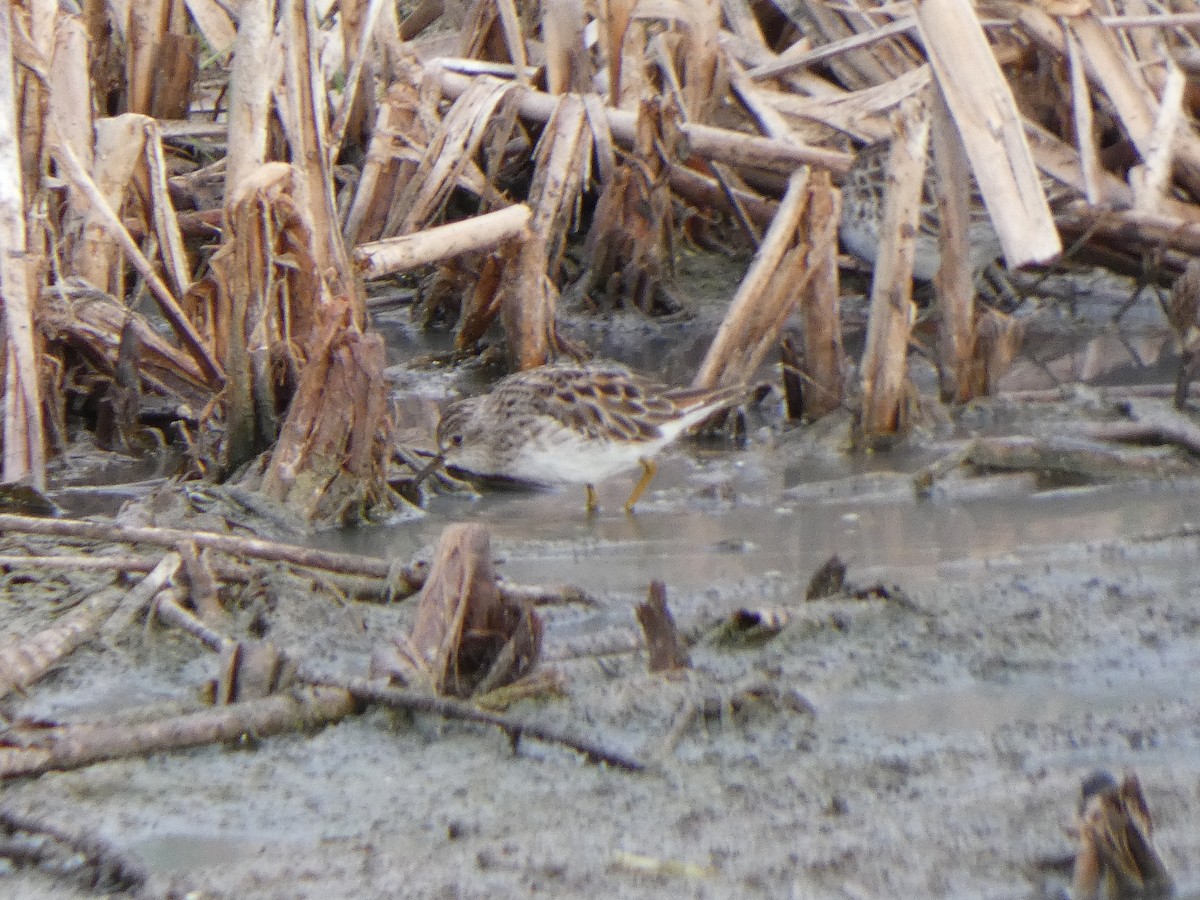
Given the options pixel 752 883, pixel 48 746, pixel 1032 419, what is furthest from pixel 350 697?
pixel 1032 419

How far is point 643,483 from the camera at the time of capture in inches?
235

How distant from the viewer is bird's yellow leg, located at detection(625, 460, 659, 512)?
582 cm

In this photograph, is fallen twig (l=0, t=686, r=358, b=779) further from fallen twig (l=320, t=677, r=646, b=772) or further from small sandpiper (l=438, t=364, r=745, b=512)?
small sandpiper (l=438, t=364, r=745, b=512)

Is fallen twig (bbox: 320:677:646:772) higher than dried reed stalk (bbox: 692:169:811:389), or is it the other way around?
dried reed stalk (bbox: 692:169:811:389)

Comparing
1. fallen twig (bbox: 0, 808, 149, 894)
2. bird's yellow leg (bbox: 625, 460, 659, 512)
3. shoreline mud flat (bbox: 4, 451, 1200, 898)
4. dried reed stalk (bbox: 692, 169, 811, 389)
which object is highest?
dried reed stalk (bbox: 692, 169, 811, 389)

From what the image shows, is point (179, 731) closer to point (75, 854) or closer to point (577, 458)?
point (75, 854)

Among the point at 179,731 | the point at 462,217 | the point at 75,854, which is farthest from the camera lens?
the point at 462,217

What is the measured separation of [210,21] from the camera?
917 cm

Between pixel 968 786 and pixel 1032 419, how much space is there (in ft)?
12.2

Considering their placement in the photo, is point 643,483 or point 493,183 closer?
point 643,483

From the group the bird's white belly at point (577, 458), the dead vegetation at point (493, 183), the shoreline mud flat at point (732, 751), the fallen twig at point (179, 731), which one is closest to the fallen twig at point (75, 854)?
the shoreline mud flat at point (732, 751)

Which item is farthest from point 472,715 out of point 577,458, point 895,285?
point 895,285

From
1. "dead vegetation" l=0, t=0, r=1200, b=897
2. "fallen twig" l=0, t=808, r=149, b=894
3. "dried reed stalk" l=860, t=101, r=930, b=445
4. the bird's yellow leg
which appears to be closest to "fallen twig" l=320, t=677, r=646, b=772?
"dead vegetation" l=0, t=0, r=1200, b=897

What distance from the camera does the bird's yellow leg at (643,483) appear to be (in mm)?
5820
